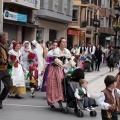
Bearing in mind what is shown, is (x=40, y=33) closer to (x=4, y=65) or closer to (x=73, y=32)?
(x=73, y=32)

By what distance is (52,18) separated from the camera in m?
40.5

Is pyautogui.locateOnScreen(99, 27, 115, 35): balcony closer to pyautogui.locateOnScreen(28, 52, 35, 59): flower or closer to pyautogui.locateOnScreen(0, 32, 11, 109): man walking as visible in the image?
pyautogui.locateOnScreen(28, 52, 35, 59): flower

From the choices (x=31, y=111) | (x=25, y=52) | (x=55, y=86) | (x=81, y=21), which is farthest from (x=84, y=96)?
(x=81, y=21)

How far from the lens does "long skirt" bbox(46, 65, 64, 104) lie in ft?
34.2

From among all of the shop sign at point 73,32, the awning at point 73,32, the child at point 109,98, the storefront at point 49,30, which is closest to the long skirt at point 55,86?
the child at point 109,98

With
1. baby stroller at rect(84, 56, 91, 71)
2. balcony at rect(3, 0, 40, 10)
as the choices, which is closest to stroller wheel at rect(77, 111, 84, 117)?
baby stroller at rect(84, 56, 91, 71)

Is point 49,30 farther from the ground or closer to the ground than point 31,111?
farther from the ground

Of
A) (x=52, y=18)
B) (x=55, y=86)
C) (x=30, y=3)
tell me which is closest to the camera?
(x=55, y=86)

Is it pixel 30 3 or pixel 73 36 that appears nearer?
pixel 30 3

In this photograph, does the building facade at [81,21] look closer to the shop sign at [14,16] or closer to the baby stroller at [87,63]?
the shop sign at [14,16]

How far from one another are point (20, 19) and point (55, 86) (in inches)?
939

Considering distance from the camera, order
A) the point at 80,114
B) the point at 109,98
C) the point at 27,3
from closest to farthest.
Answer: the point at 109,98
the point at 80,114
the point at 27,3

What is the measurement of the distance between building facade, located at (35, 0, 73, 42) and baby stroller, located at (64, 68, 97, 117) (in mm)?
28113

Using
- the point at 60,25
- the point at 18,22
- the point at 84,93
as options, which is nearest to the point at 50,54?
the point at 84,93
